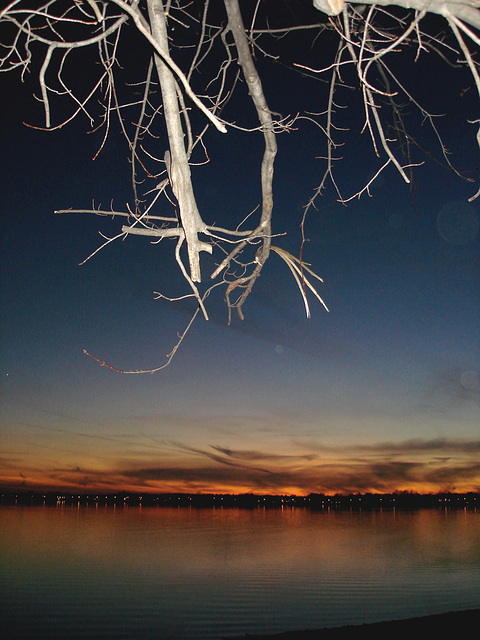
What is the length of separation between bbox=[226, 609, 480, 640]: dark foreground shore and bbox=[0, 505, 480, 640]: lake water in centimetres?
750

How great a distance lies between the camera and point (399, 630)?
10625 millimetres

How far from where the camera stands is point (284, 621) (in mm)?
18922

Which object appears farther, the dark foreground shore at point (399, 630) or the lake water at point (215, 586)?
the lake water at point (215, 586)

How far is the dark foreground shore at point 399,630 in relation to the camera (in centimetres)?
970

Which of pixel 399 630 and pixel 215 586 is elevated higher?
pixel 399 630

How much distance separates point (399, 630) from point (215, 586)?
59.7ft

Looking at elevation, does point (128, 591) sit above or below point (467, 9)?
below

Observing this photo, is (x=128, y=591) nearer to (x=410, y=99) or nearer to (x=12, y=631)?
(x=12, y=631)

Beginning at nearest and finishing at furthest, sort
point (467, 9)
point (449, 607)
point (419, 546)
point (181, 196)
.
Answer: point (467, 9) → point (181, 196) → point (449, 607) → point (419, 546)

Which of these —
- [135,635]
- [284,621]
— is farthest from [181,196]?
[284,621]

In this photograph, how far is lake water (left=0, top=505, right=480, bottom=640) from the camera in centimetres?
1880

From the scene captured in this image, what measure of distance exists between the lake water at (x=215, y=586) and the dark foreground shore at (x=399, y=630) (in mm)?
7501

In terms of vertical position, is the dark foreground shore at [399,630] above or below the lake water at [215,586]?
above

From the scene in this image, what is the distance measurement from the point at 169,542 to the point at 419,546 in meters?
23.8
